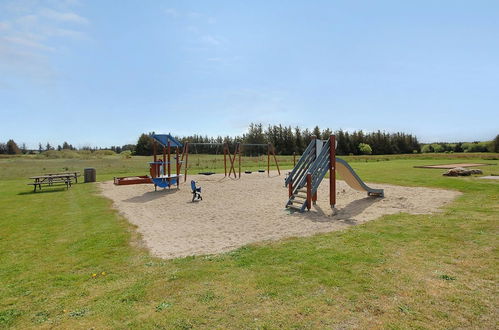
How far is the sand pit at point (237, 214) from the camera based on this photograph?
6.41 m

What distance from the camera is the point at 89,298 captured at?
3.85 metres

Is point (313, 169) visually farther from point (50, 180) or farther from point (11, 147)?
point (11, 147)

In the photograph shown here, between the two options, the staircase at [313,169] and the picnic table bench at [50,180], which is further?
the picnic table bench at [50,180]

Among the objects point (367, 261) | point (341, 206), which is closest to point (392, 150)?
point (341, 206)

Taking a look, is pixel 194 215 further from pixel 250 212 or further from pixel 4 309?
pixel 4 309

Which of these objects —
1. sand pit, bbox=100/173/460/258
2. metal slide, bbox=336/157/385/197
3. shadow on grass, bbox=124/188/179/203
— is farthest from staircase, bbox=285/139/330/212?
shadow on grass, bbox=124/188/179/203

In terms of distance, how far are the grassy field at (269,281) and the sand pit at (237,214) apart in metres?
0.61

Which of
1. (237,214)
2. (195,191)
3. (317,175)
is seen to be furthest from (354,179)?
(195,191)

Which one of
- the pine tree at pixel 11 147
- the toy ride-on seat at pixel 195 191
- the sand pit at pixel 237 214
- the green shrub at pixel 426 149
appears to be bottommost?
the sand pit at pixel 237 214

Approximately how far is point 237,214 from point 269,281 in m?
4.97

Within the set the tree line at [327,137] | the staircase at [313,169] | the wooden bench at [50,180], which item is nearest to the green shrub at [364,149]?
the tree line at [327,137]

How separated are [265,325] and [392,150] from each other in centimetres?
6632

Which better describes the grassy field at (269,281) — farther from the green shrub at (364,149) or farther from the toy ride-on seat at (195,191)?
the green shrub at (364,149)

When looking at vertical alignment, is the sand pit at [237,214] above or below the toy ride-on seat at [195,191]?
below
